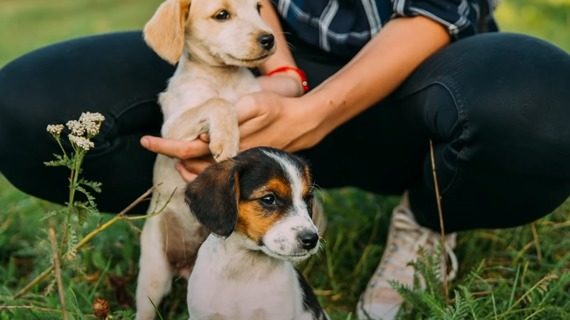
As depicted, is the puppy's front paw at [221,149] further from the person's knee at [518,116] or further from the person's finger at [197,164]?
the person's knee at [518,116]

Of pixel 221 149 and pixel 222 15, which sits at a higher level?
pixel 222 15

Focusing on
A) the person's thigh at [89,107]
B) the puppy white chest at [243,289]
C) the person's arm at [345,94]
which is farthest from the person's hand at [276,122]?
the person's thigh at [89,107]

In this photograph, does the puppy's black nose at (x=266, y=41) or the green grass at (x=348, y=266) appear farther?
the puppy's black nose at (x=266, y=41)

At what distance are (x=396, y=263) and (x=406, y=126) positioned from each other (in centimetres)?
53

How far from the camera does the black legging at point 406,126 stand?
9.53ft

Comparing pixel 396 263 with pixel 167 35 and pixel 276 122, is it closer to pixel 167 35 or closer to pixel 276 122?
pixel 276 122

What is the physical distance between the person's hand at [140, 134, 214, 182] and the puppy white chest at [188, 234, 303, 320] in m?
0.39

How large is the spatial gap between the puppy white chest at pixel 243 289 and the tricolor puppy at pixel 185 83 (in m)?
0.47

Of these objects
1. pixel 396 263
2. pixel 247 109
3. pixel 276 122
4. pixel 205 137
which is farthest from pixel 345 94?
pixel 396 263

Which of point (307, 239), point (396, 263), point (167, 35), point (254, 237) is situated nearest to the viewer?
point (307, 239)

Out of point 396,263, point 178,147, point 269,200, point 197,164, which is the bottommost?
point 396,263

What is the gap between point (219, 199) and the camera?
2.45 metres

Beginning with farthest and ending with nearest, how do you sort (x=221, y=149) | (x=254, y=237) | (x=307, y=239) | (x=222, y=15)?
(x=222, y=15) → (x=221, y=149) → (x=254, y=237) → (x=307, y=239)

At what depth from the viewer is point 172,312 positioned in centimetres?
323
